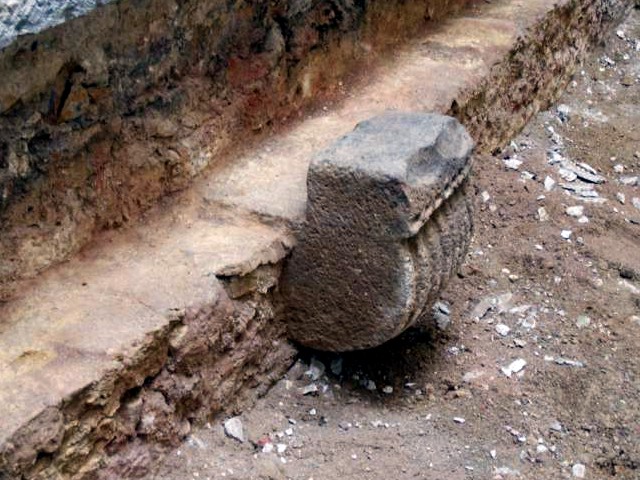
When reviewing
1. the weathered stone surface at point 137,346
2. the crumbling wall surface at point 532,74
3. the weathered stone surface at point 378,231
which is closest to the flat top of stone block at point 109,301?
the weathered stone surface at point 137,346

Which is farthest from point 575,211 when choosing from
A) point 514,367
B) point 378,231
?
point 378,231

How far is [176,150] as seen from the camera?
2.58m

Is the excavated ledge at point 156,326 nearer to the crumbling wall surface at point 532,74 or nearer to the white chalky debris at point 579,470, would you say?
the crumbling wall surface at point 532,74

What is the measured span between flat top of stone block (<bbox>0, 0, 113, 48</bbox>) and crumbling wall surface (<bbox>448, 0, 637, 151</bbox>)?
159 cm

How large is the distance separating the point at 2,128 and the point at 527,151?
7.73ft

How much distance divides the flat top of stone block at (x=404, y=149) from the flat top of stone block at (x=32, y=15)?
65 cm

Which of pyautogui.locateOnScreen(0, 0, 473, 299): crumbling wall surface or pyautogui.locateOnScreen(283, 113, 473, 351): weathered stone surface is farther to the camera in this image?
pyautogui.locateOnScreen(283, 113, 473, 351): weathered stone surface

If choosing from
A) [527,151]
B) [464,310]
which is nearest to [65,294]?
[464,310]

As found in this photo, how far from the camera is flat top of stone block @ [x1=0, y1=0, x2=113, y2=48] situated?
185 cm

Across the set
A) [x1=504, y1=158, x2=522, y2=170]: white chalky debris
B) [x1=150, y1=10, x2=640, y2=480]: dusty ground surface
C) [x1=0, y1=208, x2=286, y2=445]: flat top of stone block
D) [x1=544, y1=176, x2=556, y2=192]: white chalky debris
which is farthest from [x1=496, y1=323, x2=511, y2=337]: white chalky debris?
[x1=504, y1=158, x2=522, y2=170]: white chalky debris

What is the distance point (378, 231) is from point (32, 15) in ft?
2.89

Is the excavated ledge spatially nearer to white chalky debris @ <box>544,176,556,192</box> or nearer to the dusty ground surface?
the dusty ground surface

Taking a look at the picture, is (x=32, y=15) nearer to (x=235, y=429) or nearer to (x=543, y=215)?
(x=235, y=429)

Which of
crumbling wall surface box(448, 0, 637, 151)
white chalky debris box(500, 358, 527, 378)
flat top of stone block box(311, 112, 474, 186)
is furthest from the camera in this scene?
crumbling wall surface box(448, 0, 637, 151)
